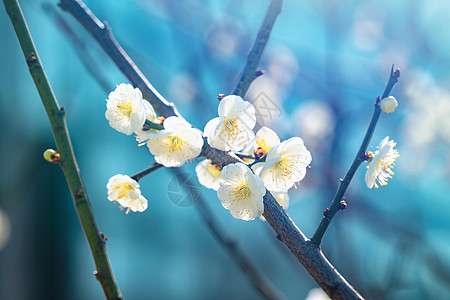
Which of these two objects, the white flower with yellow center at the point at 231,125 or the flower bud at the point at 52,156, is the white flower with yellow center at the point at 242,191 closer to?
the white flower with yellow center at the point at 231,125

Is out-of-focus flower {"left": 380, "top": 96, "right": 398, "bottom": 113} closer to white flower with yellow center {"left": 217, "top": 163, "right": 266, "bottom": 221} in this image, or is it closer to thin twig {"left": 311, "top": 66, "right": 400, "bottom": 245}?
thin twig {"left": 311, "top": 66, "right": 400, "bottom": 245}

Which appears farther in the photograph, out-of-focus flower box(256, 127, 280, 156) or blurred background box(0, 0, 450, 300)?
blurred background box(0, 0, 450, 300)

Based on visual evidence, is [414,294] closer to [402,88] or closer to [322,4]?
[402,88]

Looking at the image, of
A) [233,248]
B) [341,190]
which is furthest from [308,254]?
[233,248]

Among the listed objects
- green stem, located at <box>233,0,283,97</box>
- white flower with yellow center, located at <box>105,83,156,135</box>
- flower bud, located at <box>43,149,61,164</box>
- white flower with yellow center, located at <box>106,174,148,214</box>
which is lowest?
white flower with yellow center, located at <box>106,174,148,214</box>

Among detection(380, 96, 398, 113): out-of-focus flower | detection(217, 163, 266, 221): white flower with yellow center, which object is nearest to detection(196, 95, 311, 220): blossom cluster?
detection(217, 163, 266, 221): white flower with yellow center

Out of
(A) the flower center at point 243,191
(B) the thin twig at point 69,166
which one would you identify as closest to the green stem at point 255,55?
(A) the flower center at point 243,191
